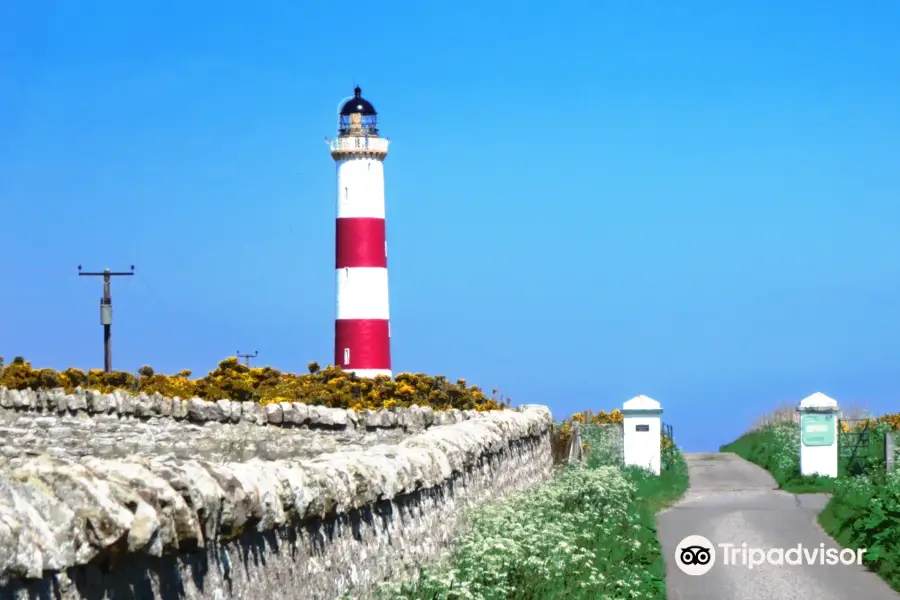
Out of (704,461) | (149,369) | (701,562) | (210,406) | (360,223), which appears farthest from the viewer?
(360,223)

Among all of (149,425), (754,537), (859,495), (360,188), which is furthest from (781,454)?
(360,188)

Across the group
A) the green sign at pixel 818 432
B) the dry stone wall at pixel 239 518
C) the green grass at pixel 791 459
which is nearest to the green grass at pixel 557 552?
the dry stone wall at pixel 239 518

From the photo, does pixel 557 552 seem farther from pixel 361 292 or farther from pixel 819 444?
pixel 361 292

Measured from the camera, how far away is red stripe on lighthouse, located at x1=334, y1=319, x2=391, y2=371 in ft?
129

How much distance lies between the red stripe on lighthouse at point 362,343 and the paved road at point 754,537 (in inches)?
538

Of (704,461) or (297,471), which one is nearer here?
(297,471)

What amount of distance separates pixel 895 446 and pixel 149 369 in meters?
13.6

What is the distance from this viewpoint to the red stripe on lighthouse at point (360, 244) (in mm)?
39188

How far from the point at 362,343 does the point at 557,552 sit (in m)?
27.6

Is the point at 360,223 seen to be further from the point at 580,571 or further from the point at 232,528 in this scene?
the point at 232,528

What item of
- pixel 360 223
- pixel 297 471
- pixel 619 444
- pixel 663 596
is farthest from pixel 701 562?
pixel 360 223

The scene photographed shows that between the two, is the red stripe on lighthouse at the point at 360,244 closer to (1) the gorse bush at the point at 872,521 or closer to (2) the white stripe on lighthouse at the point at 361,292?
(2) the white stripe on lighthouse at the point at 361,292

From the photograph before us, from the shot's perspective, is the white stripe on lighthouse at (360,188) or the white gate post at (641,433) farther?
the white stripe on lighthouse at (360,188)

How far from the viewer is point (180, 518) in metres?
6.13
